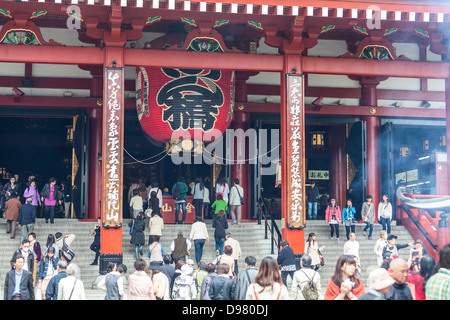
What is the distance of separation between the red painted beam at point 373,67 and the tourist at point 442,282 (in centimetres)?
988

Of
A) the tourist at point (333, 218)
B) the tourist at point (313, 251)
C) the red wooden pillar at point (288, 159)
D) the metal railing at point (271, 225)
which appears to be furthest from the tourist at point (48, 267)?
the tourist at point (333, 218)

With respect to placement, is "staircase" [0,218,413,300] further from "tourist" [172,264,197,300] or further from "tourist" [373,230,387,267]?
"tourist" [172,264,197,300]

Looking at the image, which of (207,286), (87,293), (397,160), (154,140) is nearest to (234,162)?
(154,140)

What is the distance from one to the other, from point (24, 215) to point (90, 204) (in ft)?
11.9

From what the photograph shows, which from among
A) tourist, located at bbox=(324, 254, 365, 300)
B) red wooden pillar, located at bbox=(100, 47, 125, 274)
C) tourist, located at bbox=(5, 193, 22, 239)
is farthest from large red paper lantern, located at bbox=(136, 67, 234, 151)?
tourist, located at bbox=(324, 254, 365, 300)

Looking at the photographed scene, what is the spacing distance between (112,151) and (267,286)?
26.3 feet

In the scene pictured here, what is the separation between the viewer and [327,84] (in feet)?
66.9

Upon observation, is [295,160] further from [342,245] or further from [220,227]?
[342,245]

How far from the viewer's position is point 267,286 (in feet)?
24.4

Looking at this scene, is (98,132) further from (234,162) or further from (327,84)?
(327,84)

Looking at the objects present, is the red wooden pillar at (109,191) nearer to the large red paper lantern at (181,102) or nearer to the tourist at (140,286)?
the large red paper lantern at (181,102)

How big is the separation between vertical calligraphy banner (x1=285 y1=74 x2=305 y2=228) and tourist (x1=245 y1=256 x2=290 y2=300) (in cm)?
772

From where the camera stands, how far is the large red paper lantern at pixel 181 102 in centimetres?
1653

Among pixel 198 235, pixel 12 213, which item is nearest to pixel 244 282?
pixel 198 235
